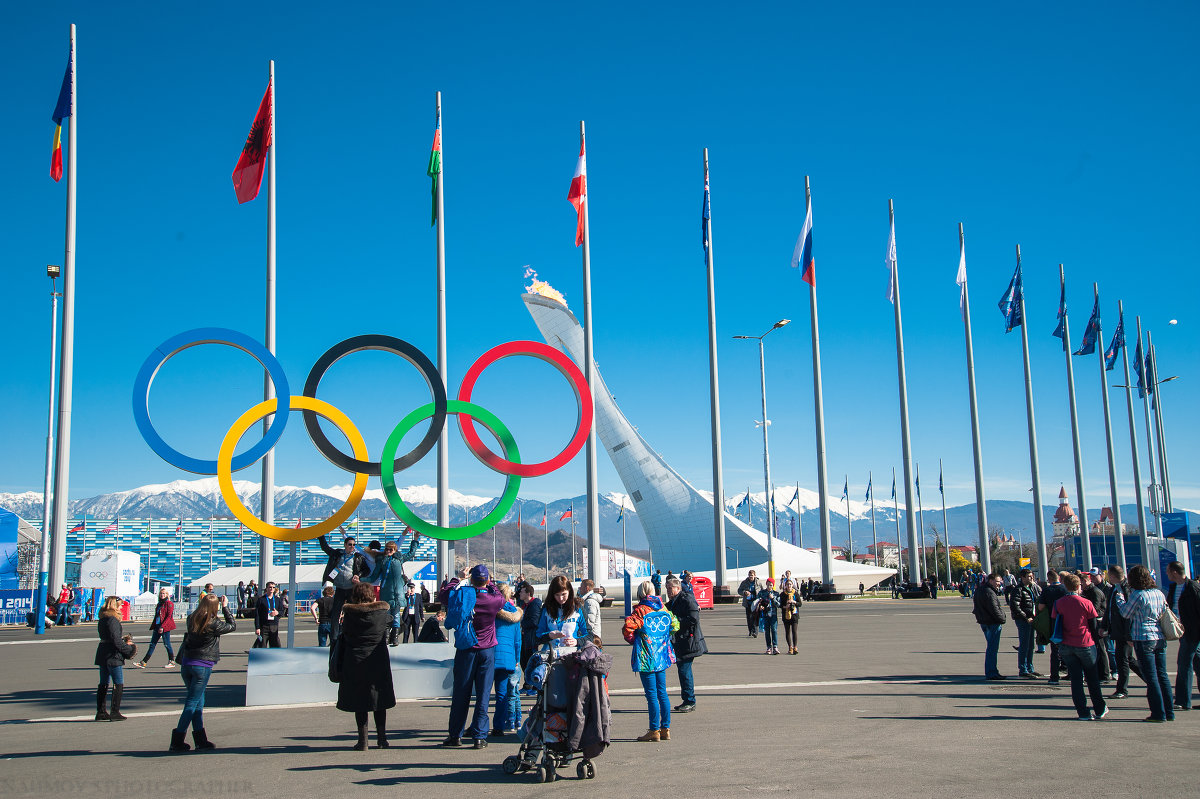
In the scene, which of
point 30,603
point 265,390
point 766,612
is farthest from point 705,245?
point 30,603

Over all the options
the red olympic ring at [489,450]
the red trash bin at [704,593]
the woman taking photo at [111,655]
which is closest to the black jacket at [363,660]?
the woman taking photo at [111,655]

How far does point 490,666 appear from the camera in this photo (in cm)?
843

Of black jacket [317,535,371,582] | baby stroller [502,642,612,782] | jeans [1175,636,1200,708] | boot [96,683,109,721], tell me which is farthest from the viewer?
black jacket [317,535,371,582]

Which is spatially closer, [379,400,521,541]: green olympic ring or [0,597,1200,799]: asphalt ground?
[0,597,1200,799]: asphalt ground

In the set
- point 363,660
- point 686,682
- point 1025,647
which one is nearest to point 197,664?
point 363,660

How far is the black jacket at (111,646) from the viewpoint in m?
10.0

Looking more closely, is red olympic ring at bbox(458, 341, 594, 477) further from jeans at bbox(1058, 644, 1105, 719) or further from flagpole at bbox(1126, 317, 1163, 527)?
flagpole at bbox(1126, 317, 1163, 527)

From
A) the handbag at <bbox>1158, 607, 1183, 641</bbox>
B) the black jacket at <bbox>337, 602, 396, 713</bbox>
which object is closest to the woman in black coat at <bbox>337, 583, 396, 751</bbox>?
the black jacket at <bbox>337, 602, 396, 713</bbox>

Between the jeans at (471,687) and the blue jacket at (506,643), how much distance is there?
0.18m

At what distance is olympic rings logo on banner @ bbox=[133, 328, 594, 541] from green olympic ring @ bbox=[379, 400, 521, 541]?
1 centimetres

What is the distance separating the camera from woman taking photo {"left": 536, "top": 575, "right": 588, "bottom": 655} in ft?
23.7

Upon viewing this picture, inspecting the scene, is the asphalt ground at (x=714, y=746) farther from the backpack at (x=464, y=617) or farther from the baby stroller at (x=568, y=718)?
the backpack at (x=464, y=617)

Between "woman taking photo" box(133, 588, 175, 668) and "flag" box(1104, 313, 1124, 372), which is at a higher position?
"flag" box(1104, 313, 1124, 372)

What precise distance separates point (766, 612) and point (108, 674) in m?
10.8
